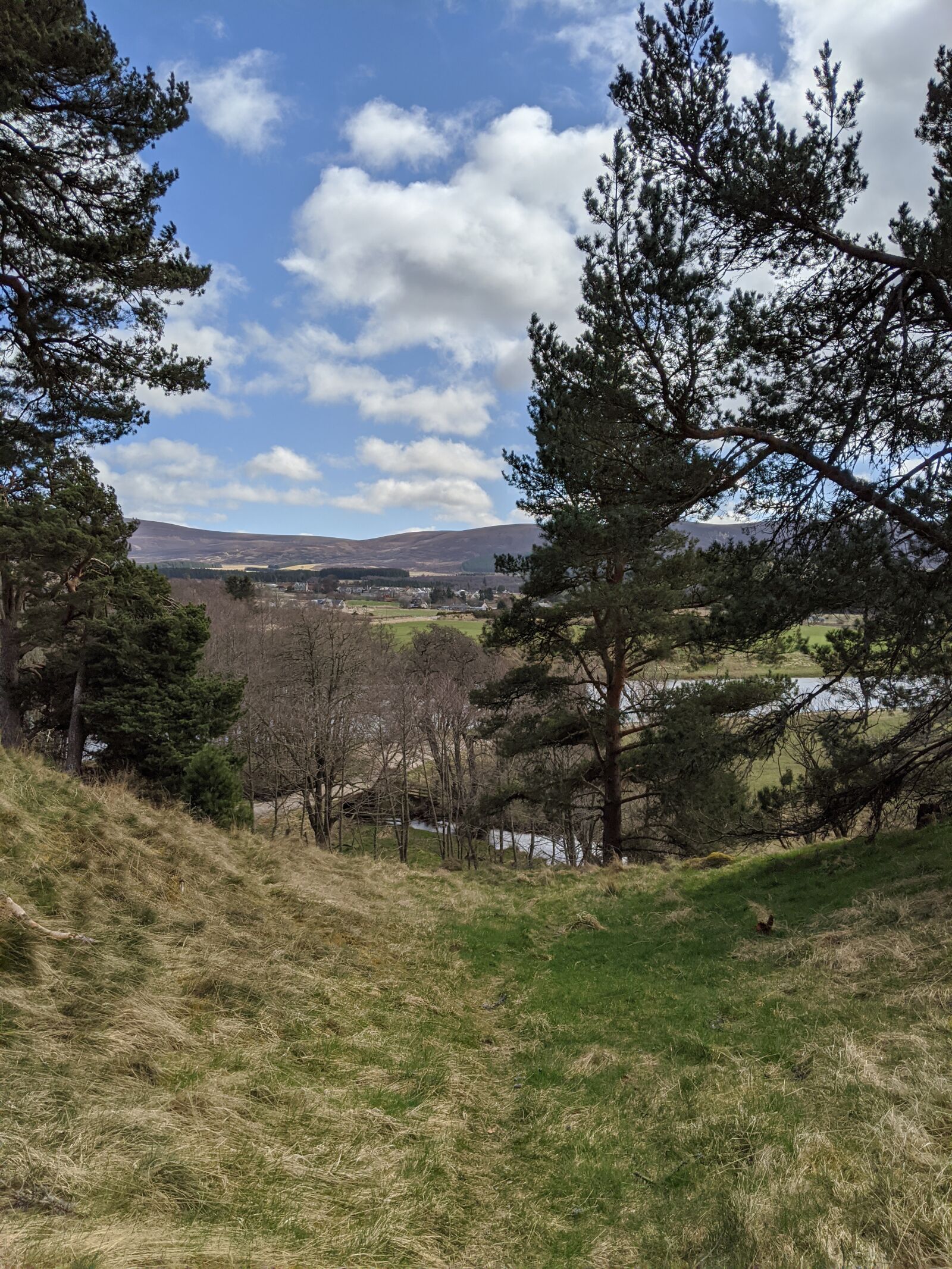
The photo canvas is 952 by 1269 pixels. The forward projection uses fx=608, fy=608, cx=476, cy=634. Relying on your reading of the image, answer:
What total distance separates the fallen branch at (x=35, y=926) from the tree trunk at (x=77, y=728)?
15.4 metres

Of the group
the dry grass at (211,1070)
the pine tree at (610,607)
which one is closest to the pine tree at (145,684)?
the pine tree at (610,607)

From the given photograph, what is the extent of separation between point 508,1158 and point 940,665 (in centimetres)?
723

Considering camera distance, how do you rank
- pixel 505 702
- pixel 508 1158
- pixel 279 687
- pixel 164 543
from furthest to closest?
pixel 164 543
pixel 279 687
pixel 505 702
pixel 508 1158

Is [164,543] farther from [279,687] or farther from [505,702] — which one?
[505,702]

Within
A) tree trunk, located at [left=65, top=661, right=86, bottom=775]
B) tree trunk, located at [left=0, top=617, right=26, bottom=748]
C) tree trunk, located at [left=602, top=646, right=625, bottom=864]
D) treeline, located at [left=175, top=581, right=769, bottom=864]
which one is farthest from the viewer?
tree trunk, located at [left=65, top=661, right=86, bottom=775]

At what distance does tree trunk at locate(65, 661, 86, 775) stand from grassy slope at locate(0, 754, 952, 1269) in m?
11.5

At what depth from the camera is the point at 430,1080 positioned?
4.58 m

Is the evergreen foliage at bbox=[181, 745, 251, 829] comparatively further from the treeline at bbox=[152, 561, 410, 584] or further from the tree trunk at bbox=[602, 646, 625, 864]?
the treeline at bbox=[152, 561, 410, 584]

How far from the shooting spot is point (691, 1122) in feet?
12.9

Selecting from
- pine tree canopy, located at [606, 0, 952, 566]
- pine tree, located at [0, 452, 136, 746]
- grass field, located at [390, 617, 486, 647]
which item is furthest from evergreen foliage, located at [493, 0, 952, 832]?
grass field, located at [390, 617, 486, 647]

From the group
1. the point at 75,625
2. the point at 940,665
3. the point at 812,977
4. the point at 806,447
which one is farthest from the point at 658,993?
the point at 75,625

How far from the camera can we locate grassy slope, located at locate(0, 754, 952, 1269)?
267 cm

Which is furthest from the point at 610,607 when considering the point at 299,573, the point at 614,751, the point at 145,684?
the point at 299,573

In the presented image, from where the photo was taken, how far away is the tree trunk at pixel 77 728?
17.8 m
